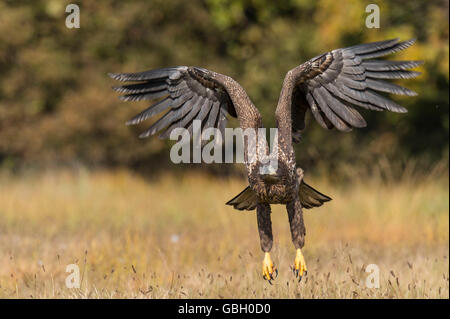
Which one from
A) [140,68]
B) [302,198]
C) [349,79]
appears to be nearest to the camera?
[349,79]

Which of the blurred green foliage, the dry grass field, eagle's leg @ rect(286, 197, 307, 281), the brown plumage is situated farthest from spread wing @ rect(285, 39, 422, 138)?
the blurred green foliage

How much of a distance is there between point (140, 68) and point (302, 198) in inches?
367

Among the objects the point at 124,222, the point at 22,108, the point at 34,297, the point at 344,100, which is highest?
the point at 22,108

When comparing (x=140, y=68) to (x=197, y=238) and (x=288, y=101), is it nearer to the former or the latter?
(x=197, y=238)

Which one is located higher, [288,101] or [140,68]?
[140,68]

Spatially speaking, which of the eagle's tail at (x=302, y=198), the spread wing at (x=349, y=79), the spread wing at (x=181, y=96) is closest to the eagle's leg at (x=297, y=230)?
the eagle's tail at (x=302, y=198)

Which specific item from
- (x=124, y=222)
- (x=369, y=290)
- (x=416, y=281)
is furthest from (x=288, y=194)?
(x=124, y=222)

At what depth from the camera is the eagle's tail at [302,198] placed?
17.6 feet

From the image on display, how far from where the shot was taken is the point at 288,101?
191 inches

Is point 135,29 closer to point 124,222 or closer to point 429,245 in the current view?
point 124,222

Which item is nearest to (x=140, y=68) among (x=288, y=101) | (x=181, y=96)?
(x=181, y=96)

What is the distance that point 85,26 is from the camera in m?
14.7

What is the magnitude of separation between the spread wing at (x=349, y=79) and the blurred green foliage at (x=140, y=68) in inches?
296

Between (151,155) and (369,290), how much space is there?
1024 cm
